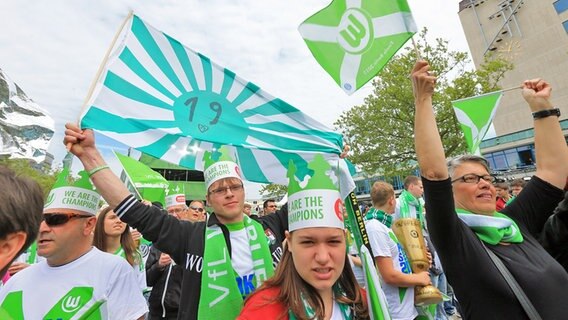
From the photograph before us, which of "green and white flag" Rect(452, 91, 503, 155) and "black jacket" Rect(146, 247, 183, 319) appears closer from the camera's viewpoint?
"black jacket" Rect(146, 247, 183, 319)

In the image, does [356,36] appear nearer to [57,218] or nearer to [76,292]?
[57,218]

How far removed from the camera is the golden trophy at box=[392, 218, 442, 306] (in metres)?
3.30

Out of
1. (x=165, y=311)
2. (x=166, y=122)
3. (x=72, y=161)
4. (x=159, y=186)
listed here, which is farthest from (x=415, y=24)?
(x=159, y=186)

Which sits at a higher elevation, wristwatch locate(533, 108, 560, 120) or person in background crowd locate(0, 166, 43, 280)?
wristwatch locate(533, 108, 560, 120)

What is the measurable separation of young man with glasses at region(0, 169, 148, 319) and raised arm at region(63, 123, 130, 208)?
0.24 meters

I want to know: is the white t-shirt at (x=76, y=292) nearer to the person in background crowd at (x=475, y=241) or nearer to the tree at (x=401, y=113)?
the person in background crowd at (x=475, y=241)

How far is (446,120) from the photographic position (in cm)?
1571

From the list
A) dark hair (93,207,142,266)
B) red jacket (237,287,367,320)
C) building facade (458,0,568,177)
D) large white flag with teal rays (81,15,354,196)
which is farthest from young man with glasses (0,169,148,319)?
building facade (458,0,568,177)

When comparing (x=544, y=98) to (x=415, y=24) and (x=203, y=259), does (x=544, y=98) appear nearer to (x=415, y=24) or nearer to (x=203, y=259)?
(x=415, y=24)

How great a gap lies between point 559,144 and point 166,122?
3.10 metres

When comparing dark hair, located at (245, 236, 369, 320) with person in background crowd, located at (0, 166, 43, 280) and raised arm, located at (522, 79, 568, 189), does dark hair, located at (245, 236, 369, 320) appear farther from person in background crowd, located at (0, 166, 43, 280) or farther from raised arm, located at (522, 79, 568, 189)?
raised arm, located at (522, 79, 568, 189)

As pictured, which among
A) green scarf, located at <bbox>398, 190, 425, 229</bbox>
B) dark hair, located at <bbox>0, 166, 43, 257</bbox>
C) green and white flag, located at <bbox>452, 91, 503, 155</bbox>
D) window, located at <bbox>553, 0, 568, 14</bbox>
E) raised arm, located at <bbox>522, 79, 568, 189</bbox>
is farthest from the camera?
window, located at <bbox>553, 0, 568, 14</bbox>

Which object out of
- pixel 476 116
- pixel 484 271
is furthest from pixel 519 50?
pixel 484 271

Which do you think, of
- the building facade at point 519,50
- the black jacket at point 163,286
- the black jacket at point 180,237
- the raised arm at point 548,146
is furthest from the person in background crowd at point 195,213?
the building facade at point 519,50
